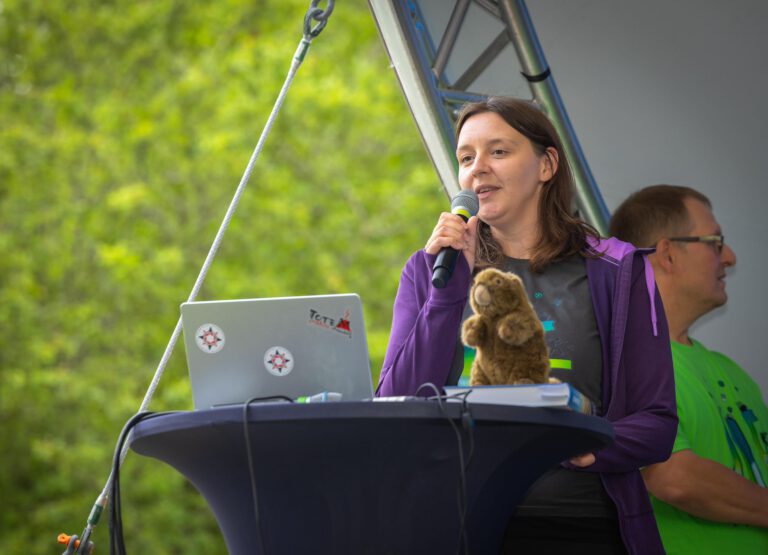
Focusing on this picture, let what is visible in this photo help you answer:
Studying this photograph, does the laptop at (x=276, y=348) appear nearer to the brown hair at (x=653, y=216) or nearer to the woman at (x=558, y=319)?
the woman at (x=558, y=319)

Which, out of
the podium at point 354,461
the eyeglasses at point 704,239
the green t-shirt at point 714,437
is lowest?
the green t-shirt at point 714,437

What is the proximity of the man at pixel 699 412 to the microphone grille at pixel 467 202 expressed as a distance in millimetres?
1074

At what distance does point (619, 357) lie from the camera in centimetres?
222

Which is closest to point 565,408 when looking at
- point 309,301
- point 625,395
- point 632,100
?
point 309,301

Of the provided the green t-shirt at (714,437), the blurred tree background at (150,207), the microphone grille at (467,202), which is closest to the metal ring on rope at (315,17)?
the microphone grille at (467,202)

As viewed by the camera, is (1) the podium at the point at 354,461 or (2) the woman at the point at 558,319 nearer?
(1) the podium at the point at 354,461

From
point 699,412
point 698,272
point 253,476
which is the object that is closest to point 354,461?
point 253,476

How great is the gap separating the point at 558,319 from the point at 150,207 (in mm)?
9359

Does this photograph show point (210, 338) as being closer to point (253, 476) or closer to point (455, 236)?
point (253, 476)

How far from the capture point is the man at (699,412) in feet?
9.57

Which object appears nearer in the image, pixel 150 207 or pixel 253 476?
pixel 253 476

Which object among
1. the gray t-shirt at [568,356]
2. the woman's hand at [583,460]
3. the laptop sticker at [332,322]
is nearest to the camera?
the laptop sticker at [332,322]

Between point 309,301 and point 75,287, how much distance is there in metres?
9.67

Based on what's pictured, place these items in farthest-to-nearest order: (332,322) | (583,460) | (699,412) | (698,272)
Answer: (698,272) < (699,412) < (583,460) < (332,322)
